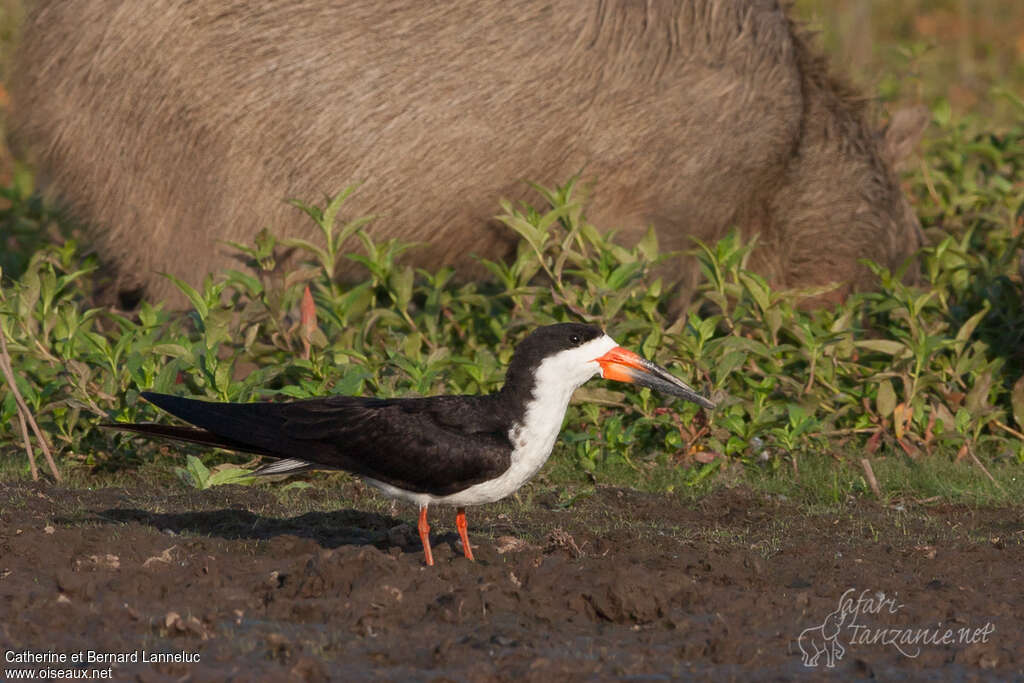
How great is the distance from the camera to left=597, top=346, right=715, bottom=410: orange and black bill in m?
4.24

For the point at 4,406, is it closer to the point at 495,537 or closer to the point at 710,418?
the point at 495,537

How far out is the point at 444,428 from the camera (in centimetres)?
419

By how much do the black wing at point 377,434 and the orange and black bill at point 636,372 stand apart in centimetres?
36

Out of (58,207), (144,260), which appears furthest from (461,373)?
(58,207)

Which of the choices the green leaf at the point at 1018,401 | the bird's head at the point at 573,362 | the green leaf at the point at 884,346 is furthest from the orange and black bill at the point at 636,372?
the green leaf at the point at 1018,401

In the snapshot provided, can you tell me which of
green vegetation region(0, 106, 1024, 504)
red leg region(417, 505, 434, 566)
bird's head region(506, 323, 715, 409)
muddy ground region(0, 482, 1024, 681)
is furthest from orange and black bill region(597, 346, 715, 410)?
green vegetation region(0, 106, 1024, 504)

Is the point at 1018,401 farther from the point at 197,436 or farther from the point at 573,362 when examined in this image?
the point at 197,436

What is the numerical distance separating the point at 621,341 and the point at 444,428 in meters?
2.26

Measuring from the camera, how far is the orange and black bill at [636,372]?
13.9 feet

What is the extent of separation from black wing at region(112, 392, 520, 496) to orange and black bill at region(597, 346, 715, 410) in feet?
1.17

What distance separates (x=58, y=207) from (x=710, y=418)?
121 inches

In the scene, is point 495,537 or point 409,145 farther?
point 409,145

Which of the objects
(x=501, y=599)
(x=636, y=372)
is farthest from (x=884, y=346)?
(x=501, y=599)

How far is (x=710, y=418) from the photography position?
5941 mm
